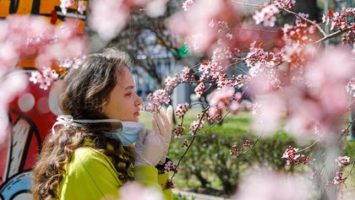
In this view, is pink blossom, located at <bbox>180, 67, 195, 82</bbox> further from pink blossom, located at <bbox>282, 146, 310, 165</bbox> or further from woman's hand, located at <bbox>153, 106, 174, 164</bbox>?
woman's hand, located at <bbox>153, 106, 174, 164</bbox>

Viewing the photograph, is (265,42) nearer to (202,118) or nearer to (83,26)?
(202,118)

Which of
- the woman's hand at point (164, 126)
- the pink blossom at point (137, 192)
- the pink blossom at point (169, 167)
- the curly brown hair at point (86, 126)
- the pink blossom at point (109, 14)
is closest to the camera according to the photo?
the pink blossom at point (137, 192)

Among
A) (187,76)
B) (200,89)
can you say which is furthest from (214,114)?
(187,76)

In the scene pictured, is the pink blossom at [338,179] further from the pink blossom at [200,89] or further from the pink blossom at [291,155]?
the pink blossom at [200,89]

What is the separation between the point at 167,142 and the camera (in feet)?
6.21

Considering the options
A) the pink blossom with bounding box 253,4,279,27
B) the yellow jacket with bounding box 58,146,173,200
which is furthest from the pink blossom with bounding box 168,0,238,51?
the yellow jacket with bounding box 58,146,173,200

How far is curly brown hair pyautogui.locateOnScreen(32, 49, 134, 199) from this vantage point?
1755mm

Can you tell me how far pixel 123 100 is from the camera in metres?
1.81

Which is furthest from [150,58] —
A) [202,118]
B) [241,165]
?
[202,118]

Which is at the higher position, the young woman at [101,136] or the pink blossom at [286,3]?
the pink blossom at [286,3]

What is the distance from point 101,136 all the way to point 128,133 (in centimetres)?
10

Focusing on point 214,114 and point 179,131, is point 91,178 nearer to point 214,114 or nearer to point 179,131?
point 214,114

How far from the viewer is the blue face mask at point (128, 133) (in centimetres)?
181

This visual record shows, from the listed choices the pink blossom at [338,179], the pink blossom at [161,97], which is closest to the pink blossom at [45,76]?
the pink blossom at [161,97]
